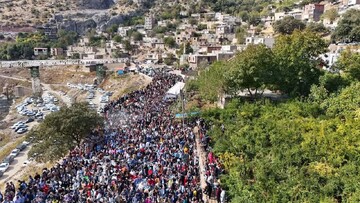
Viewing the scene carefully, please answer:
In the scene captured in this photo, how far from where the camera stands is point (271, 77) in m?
24.7

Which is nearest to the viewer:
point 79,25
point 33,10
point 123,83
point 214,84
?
point 214,84

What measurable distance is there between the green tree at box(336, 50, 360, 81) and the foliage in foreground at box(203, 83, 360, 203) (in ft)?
8.41

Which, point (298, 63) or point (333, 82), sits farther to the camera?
point (298, 63)

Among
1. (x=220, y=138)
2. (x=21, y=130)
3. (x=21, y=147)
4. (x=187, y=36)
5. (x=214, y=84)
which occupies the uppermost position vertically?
(x=187, y=36)

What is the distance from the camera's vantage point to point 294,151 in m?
16.0

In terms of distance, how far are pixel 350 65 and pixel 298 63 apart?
318 centimetres

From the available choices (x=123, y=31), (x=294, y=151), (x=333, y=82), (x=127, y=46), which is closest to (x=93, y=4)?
(x=123, y=31)

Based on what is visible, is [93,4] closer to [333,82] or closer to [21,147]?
[21,147]

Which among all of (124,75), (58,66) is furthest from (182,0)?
(124,75)

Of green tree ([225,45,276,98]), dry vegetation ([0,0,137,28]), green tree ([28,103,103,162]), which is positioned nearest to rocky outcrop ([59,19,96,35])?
dry vegetation ([0,0,137,28])

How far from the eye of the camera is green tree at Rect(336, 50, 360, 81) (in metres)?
23.3

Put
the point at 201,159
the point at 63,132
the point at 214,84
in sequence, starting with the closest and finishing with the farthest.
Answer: the point at 201,159, the point at 63,132, the point at 214,84

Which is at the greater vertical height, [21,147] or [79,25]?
[79,25]

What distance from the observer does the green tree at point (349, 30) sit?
40188mm
